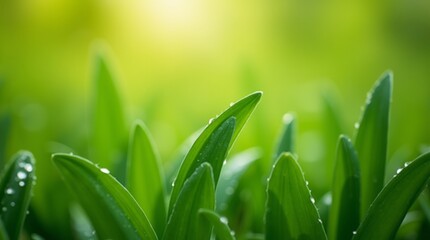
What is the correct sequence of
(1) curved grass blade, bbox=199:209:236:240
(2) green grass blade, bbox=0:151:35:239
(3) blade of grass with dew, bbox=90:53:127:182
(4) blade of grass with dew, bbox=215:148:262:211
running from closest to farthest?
(1) curved grass blade, bbox=199:209:236:240 → (2) green grass blade, bbox=0:151:35:239 → (4) blade of grass with dew, bbox=215:148:262:211 → (3) blade of grass with dew, bbox=90:53:127:182

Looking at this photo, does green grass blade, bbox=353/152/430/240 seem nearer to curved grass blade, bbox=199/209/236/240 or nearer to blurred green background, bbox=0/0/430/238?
curved grass blade, bbox=199/209/236/240

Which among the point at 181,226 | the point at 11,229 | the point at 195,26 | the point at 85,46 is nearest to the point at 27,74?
the point at 85,46

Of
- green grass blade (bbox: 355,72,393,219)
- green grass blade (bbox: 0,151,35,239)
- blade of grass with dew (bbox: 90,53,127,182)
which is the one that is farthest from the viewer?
blade of grass with dew (bbox: 90,53,127,182)

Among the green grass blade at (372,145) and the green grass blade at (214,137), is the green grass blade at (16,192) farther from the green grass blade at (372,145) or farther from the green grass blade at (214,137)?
the green grass blade at (372,145)

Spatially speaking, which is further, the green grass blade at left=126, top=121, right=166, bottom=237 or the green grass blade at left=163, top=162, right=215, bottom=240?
the green grass blade at left=126, top=121, right=166, bottom=237

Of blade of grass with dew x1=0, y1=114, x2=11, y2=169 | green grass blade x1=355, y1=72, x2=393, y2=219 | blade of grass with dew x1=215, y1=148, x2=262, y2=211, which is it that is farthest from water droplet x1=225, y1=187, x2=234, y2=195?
blade of grass with dew x1=0, y1=114, x2=11, y2=169

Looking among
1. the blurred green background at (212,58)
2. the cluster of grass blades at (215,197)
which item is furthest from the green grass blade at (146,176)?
the blurred green background at (212,58)

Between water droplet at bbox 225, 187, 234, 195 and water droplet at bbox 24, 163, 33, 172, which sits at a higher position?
water droplet at bbox 24, 163, 33, 172

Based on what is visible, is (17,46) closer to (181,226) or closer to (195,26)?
(195,26)

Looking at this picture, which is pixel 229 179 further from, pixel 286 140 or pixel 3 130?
pixel 3 130
